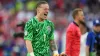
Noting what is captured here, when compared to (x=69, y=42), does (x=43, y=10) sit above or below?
above

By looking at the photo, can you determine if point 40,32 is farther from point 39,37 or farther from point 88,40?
point 88,40

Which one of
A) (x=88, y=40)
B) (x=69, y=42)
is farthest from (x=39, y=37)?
(x=88, y=40)

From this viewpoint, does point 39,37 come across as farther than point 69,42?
No

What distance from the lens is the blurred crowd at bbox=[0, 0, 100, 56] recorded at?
15453mm

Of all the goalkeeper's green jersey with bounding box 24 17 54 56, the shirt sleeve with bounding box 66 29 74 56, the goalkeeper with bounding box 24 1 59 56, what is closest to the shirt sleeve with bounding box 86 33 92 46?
the shirt sleeve with bounding box 66 29 74 56

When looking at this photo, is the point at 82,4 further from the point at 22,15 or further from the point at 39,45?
the point at 39,45

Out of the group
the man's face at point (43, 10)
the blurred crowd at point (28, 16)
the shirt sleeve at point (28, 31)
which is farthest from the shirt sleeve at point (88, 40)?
the blurred crowd at point (28, 16)

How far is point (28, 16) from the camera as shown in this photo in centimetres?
1770

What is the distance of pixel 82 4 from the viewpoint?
1941 cm

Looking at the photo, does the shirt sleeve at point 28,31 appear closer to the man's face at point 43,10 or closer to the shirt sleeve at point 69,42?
the man's face at point 43,10

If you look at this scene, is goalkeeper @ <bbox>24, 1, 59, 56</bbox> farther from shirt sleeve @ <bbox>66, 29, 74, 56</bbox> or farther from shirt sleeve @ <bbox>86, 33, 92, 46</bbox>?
shirt sleeve @ <bbox>86, 33, 92, 46</bbox>

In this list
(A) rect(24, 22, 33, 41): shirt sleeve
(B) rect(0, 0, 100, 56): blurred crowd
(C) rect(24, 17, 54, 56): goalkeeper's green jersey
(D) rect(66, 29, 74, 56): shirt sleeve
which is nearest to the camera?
(A) rect(24, 22, 33, 41): shirt sleeve

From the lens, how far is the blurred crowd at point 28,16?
15453 millimetres

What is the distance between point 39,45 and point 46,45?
0.14 metres
